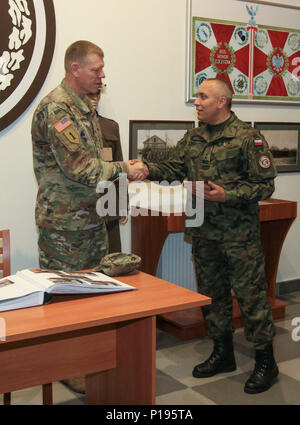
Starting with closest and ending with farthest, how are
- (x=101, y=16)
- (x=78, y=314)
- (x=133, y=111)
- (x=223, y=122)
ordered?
(x=78, y=314)
(x=223, y=122)
(x=101, y=16)
(x=133, y=111)

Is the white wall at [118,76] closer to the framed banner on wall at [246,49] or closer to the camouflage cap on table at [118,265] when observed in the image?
the framed banner on wall at [246,49]

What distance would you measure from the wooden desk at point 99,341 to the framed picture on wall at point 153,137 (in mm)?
1925

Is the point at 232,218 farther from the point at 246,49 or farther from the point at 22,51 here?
the point at 246,49

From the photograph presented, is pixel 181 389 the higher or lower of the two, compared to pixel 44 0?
lower

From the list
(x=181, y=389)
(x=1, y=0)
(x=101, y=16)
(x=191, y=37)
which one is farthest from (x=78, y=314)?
(x=191, y=37)

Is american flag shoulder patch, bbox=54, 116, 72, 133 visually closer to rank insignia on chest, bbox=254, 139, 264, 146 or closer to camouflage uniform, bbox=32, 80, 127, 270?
camouflage uniform, bbox=32, 80, 127, 270

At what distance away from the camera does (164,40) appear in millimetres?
4016

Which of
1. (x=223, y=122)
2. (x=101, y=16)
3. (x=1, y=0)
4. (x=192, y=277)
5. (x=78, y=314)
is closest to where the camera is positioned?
(x=78, y=314)

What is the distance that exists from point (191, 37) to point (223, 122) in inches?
53.9

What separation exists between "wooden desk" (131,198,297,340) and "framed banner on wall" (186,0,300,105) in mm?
973

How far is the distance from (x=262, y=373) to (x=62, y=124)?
1687 mm

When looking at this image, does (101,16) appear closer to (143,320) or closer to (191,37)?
(191,37)

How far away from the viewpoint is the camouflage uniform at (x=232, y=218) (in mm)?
2879

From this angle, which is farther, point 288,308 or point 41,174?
point 288,308
